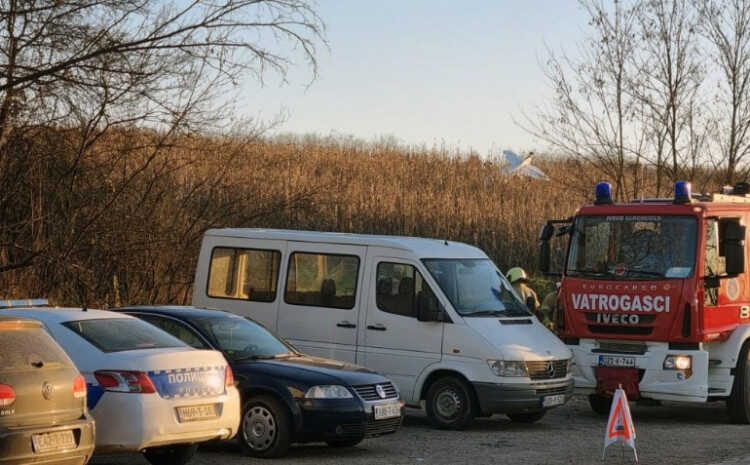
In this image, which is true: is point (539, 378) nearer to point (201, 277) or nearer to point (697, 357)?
point (697, 357)

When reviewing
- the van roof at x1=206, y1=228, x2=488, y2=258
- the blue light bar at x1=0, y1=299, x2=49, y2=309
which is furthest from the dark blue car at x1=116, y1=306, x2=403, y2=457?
the van roof at x1=206, y1=228, x2=488, y2=258

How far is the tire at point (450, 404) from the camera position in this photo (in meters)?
15.5

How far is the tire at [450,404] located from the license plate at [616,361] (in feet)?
8.01

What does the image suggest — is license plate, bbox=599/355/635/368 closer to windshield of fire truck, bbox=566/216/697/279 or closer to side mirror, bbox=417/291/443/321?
windshield of fire truck, bbox=566/216/697/279

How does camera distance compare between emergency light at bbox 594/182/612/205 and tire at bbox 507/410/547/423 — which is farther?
emergency light at bbox 594/182/612/205

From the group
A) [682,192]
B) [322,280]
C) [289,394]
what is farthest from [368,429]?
[682,192]

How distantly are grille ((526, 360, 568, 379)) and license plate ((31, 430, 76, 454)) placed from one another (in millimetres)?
7271

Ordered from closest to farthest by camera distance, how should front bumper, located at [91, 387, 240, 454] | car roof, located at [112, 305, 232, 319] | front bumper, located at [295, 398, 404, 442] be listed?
front bumper, located at [91, 387, 240, 454]
front bumper, located at [295, 398, 404, 442]
car roof, located at [112, 305, 232, 319]

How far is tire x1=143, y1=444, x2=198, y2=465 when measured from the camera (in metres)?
11.8

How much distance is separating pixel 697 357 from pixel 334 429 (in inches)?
230

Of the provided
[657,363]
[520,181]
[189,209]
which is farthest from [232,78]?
[520,181]

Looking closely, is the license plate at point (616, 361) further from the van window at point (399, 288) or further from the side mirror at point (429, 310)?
the van window at point (399, 288)

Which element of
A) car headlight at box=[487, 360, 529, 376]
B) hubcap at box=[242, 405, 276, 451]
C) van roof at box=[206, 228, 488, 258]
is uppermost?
van roof at box=[206, 228, 488, 258]

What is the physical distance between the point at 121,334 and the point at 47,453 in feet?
7.35
